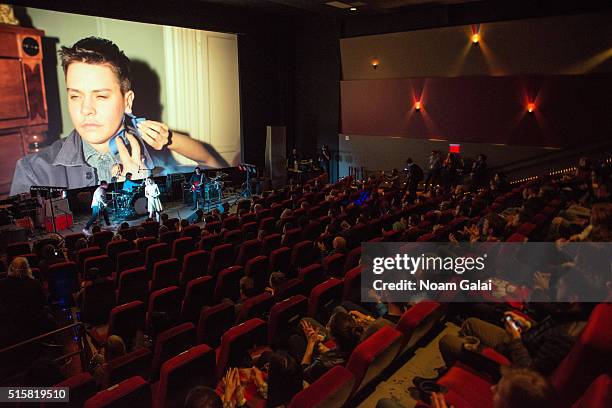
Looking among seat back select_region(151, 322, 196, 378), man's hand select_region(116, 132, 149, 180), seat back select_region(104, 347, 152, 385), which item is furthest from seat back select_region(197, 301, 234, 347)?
man's hand select_region(116, 132, 149, 180)

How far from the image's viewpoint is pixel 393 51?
1377cm

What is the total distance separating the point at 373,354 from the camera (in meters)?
2.42

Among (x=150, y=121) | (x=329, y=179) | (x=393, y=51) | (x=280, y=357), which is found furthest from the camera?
(x=329, y=179)

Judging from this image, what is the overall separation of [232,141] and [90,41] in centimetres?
520

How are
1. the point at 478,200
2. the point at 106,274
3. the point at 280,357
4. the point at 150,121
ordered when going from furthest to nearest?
the point at 150,121 → the point at 478,200 → the point at 106,274 → the point at 280,357

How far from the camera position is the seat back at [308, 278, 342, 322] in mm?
3689

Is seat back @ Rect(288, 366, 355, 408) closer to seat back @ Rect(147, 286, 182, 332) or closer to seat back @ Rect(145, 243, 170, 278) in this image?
seat back @ Rect(147, 286, 182, 332)

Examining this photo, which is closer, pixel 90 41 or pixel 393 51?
pixel 90 41

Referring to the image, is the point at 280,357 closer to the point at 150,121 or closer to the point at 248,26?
the point at 150,121

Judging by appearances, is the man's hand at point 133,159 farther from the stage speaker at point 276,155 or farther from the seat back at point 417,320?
the seat back at point 417,320

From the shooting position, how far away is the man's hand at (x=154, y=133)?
1177 cm

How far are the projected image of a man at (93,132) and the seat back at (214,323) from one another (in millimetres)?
8665

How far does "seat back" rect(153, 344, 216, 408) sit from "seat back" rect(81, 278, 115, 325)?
2.35 m

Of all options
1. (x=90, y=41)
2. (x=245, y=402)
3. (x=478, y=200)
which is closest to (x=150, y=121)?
(x=90, y=41)
